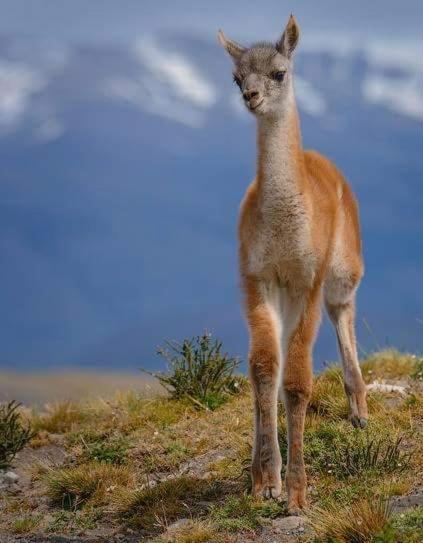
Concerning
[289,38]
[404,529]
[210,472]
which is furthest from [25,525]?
[289,38]

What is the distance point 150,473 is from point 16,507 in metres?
1.40

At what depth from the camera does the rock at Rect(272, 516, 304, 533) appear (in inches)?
277

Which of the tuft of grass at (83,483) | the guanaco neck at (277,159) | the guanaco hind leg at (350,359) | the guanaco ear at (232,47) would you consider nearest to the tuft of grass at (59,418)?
the tuft of grass at (83,483)

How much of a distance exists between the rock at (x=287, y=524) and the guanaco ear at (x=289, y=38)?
3.63 metres

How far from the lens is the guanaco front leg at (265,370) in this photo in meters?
7.25

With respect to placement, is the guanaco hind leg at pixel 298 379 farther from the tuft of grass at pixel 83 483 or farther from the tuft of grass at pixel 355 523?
the tuft of grass at pixel 83 483

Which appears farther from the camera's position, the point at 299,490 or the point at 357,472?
the point at 357,472

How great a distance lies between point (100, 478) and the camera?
30.6 ft

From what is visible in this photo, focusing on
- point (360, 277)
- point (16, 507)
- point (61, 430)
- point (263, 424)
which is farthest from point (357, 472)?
point (61, 430)

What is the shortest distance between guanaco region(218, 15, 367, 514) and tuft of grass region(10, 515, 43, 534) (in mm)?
2403

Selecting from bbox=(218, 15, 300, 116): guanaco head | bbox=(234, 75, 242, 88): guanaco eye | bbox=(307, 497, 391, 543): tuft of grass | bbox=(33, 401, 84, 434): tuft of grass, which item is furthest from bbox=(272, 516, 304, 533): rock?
bbox=(33, 401, 84, 434): tuft of grass

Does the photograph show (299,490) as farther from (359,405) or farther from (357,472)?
(359,405)

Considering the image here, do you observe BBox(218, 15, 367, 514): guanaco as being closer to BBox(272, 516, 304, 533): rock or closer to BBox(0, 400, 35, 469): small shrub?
BBox(272, 516, 304, 533): rock

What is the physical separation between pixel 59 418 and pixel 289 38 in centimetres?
679
